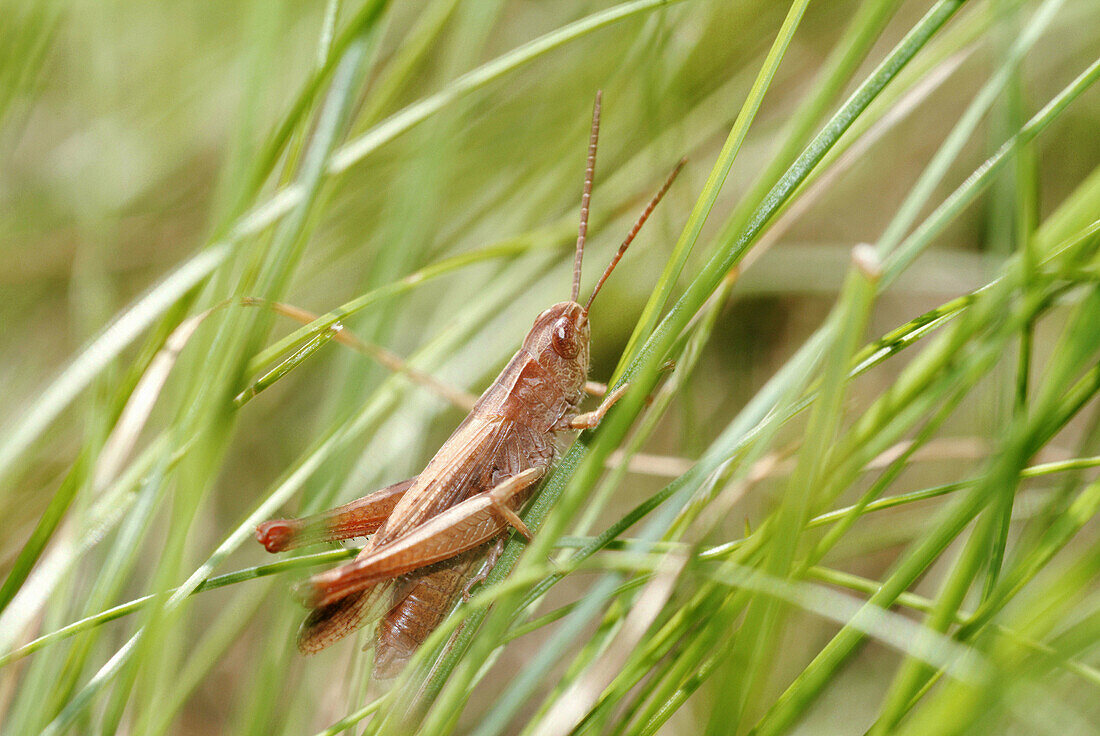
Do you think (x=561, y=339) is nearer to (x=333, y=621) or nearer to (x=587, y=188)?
(x=587, y=188)

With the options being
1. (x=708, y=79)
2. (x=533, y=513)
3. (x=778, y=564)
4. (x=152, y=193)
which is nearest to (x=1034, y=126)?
(x=778, y=564)

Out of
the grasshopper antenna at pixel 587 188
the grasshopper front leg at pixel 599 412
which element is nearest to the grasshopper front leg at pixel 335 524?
the grasshopper front leg at pixel 599 412

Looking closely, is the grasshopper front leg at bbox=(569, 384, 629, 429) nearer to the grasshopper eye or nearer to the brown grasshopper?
the brown grasshopper

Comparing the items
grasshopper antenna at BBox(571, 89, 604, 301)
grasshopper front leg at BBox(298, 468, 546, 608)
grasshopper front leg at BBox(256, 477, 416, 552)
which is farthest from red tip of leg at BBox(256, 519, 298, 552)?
grasshopper antenna at BBox(571, 89, 604, 301)

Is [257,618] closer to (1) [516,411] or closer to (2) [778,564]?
(1) [516,411]

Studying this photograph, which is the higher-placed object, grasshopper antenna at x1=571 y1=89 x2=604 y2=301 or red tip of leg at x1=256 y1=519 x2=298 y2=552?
grasshopper antenna at x1=571 y1=89 x2=604 y2=301

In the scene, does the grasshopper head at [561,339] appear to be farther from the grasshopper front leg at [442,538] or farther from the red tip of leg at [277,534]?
the red tip of leg at [277,534]
